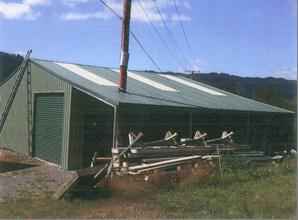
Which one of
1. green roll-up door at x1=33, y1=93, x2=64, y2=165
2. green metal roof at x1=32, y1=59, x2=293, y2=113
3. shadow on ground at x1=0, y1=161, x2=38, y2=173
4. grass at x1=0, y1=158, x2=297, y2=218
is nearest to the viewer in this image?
grass at x1=0, y1=158, x2=297, y2=218

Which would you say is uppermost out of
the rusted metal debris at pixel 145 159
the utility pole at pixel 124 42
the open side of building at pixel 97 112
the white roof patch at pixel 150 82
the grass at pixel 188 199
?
the utility pole at pixel 124 42

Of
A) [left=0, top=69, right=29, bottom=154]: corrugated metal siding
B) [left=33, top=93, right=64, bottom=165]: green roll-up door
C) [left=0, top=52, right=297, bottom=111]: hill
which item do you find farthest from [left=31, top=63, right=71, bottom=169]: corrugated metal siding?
[left=0, top=52, right=297, bottom=111]: hill

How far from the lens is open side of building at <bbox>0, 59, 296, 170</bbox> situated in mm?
18531

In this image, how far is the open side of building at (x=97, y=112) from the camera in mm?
18531

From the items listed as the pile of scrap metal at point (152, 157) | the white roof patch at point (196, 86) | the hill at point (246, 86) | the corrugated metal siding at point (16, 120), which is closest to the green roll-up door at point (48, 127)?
the corrugated metal siding at point (16, 120)

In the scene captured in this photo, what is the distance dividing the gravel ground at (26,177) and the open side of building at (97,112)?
0.69 metres

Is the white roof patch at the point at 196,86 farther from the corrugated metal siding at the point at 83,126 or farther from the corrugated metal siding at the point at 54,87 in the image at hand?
the corrugated metal siding at the point at 54,87

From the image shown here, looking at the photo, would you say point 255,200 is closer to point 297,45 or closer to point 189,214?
point 189,214

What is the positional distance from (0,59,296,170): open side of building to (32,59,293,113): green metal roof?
0.12 ft

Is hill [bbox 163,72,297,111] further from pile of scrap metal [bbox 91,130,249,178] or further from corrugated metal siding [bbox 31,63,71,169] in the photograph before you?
corrugated metal siding [bbox 31,63,71,169]

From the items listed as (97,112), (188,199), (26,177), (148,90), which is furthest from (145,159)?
(148,90)

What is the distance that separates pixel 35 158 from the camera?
68.5ft

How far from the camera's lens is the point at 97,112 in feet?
62.7

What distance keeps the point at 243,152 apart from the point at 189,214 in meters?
9.31
